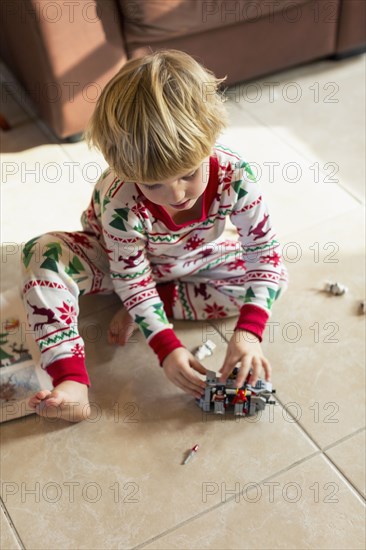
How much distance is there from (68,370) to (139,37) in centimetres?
84

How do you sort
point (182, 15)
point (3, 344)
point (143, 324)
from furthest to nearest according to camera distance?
1. point (182, 15)
2. point (3, 344)
3. point (143, 324)

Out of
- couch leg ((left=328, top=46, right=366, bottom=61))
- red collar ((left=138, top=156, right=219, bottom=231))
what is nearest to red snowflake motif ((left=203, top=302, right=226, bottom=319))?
red collar ((left=138, top=156, right=219, bottom=231))

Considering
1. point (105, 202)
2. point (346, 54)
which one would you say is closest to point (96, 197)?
point (105, 202)

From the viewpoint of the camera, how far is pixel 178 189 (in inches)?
38.0

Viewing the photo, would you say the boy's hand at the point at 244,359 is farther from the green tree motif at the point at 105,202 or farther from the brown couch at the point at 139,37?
the brown couch at the point at 139,37

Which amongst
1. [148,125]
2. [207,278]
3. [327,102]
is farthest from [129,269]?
[327,102]

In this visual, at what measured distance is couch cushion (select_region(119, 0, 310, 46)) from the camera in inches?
59.6

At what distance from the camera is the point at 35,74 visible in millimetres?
1608

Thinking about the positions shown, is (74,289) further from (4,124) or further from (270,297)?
(4,124)

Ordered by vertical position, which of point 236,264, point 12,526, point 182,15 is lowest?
point 12,526

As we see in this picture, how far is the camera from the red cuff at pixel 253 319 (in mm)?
1150

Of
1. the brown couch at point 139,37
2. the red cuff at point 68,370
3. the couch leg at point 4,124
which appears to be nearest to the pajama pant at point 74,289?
the red cuff at point 68,370

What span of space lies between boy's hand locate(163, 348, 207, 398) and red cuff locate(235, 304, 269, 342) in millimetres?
99

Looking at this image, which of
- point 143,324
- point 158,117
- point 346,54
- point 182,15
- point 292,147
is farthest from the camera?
point 346,54
